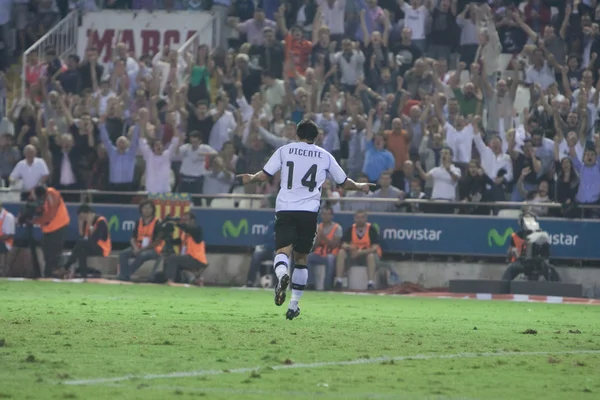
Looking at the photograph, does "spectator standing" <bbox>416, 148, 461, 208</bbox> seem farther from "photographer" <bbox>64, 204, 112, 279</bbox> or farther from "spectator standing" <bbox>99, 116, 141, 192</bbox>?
"photographer" <bbox>64, 204, 112, 279</bbox>

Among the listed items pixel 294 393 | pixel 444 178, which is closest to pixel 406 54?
pixel 444 178

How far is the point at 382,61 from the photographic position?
28859 millimetres

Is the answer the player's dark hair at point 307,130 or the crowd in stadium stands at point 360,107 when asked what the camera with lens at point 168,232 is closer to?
the crowd in stadium stands at point 360,107

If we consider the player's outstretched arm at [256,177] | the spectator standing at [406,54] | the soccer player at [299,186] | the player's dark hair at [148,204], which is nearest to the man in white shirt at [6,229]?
the player's dark hair at [148,204]

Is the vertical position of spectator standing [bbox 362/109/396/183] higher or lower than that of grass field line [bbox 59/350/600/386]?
higher

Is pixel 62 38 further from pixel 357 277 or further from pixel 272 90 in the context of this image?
pixel 357 277

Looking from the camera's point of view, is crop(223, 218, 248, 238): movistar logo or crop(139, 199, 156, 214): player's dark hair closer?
crop(139, 199, 156, 214): player's dark hair

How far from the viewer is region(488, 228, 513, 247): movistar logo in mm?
25719

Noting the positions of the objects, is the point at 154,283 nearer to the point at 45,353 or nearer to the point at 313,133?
the point at 313,133

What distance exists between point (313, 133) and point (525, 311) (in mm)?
6215

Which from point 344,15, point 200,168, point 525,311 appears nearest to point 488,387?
point 525,311

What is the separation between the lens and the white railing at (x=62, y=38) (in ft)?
110

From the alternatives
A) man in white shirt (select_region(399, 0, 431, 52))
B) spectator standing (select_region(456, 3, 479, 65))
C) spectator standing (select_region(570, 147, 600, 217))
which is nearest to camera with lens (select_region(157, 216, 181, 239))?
man in white shirt (select_region(399, 0, 431, 52))

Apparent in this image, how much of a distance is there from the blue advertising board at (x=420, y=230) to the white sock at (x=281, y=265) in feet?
35.6
